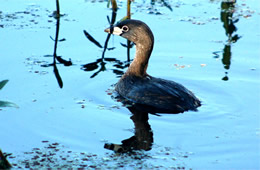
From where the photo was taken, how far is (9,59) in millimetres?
9266

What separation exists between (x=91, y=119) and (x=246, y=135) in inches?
74.3

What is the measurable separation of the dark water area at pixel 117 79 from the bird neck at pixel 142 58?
42 centimetres

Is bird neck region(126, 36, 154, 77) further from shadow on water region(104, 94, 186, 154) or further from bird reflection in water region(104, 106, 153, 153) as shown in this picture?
bird reflection in water region(104, 106, 153, 153)

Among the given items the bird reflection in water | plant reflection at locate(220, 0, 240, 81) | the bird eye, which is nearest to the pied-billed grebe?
the bird eye

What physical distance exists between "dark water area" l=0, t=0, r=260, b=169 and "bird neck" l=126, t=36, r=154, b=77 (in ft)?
1.37

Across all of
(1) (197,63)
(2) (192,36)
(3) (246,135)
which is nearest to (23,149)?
(3) (246,135)

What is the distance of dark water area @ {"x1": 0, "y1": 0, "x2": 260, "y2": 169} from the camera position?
6.42m

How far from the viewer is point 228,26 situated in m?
11.2

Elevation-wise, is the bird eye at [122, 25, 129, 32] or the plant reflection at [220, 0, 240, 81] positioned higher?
the bird eye at [122, 25, 129, 32]

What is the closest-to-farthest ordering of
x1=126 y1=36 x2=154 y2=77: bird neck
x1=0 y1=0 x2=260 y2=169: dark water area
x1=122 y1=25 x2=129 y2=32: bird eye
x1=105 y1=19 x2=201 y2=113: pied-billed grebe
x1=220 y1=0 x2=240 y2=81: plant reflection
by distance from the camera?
x1=0 y1=0 x2=260 y2=169: dark water area, x1=105 y1=19 x2=201 y2=113: pied-billed grebe, x1=126 y1=36 x2=154 y2=77: bird neck, x1=122 y1=25 x2=129 y2=32: bird eye, x1=220 y1=0 x2=240 y2=81: plant reflection

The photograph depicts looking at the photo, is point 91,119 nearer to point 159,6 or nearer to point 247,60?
point 247,60

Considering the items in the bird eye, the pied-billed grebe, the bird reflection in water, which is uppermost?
the bird eye

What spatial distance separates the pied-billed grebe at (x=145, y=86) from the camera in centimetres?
782

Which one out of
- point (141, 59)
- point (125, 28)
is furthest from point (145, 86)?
point (125, 28)
